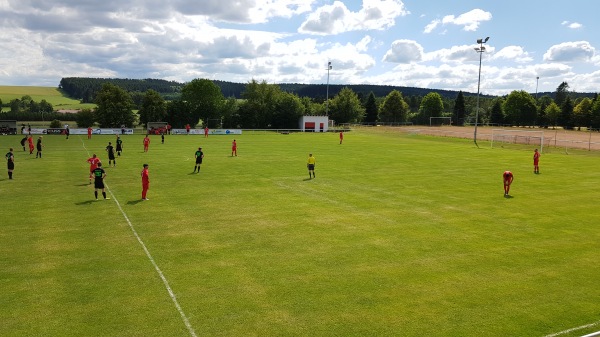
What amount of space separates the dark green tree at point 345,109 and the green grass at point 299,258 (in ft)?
301

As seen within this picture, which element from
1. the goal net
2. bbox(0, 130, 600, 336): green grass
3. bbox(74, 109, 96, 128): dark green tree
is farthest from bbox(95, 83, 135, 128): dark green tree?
the goal net

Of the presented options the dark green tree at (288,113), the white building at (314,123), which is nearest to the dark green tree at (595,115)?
the white building at (314,123)

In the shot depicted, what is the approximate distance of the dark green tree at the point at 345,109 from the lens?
118m

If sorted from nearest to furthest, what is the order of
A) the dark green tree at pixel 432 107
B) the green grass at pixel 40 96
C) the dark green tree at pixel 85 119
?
the dark green tree at pixel 85 119 → the dark green tree at pixel 432 107 → the green grass at pixel 40 96

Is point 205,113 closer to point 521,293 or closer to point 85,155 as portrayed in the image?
point 85,155

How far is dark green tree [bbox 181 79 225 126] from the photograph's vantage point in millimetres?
99188

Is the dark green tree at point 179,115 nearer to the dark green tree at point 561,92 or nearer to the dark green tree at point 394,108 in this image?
the dark green tree at point 394,108

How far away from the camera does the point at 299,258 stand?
13.6 m

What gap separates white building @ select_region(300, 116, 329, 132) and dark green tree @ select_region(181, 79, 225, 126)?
21144mm

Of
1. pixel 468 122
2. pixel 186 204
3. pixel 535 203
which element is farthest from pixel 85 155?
pixel 468 122

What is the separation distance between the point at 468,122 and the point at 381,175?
397 ft

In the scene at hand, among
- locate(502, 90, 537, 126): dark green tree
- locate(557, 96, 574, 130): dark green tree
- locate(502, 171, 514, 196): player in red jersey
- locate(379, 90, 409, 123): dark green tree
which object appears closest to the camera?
locate(502, 171, 514, 196): player in red jersey

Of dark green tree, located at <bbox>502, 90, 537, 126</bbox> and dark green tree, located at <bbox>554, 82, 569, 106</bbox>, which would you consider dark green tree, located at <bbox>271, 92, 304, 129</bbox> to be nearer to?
dark green tree, located at <bbox>502, 90, 537, 126</bbox>

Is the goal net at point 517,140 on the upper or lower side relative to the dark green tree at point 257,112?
lower
